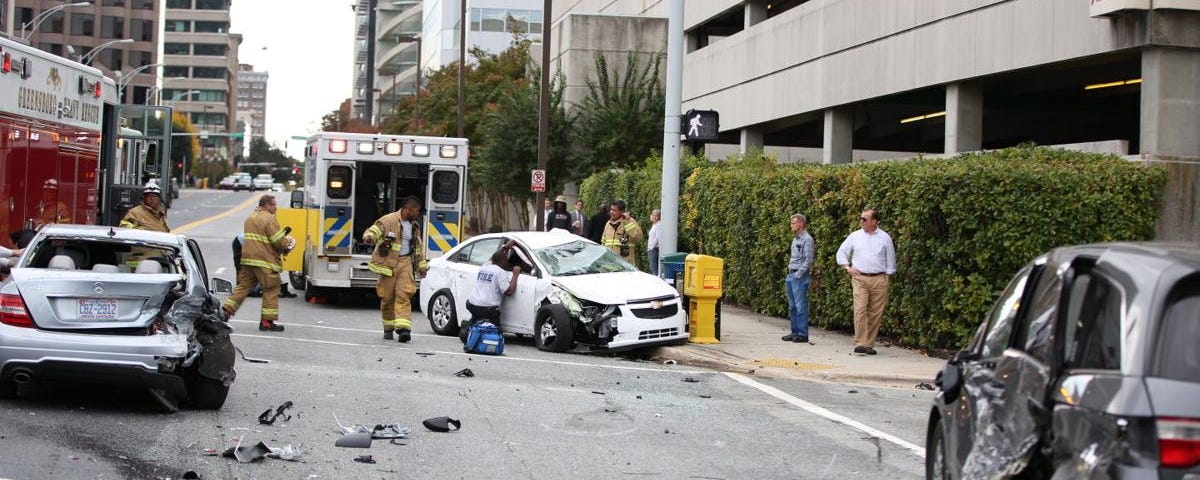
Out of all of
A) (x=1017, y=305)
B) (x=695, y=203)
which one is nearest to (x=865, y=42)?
(x=695, y=203)

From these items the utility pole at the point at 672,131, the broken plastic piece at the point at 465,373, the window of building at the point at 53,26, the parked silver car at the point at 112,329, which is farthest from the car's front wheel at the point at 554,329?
the window of building at the point at 53,26

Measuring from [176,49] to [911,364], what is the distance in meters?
173

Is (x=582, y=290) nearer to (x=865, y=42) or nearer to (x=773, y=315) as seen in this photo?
(x=773, y=315)

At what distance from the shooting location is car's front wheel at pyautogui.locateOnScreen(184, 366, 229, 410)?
10.1 metres

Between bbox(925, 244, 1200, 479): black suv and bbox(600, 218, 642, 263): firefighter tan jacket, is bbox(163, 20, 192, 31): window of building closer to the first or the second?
bbox(600, 218, 642, 263): firefighter tan jacket

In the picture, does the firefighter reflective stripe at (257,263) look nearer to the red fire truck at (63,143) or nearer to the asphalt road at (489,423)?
the asphalt road at (489,423)

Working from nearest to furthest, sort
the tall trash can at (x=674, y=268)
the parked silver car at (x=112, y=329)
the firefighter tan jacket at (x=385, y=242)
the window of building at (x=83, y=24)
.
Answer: the parked silver car at (x=112, y=329)
the firefighter tan jacket at (x=385, y=242)
the tall trash can at (x=674, y=268)
the window of building at (x=83, y=24)

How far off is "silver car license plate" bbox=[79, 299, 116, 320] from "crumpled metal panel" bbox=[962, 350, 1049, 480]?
6469mm

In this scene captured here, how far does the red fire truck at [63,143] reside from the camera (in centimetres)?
1333

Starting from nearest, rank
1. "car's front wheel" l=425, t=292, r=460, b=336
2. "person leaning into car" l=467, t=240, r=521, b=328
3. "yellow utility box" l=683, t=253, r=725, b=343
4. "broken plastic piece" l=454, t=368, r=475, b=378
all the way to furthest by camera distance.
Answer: "broken plastic piece" l=454, t=368, r=475, b=378 < "person leaning into car" l=467, t=240, r=521, b=328 < "yellow utility box" l=683, t=253, r=725, b=343 < "car's front wheel" l=425, t=292, r=460, b=336

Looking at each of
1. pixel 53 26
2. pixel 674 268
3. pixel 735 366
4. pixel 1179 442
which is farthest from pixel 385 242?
pixel 53 26

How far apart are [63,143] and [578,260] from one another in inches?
244

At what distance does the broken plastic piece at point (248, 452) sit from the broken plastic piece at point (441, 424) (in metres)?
1.51

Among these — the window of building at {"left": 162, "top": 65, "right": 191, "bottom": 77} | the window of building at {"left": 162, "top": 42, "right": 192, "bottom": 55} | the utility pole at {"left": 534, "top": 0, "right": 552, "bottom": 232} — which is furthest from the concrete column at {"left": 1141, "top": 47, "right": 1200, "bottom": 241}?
the window of building at {"left": 162, "top": 42, "right": 192, "bottom": 55}
